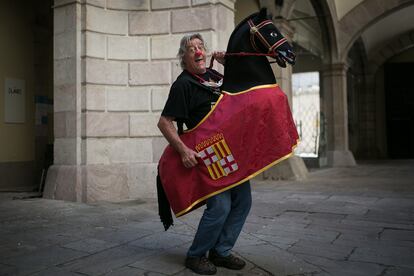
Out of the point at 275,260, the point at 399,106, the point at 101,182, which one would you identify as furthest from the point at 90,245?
the point at 399,106

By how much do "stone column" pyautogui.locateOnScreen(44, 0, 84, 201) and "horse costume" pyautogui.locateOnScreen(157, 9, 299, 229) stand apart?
3.48m

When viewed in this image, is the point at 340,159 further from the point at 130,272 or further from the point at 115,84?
the point at 130,272

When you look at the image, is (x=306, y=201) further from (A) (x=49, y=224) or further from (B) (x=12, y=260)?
(B) (x=12, y=260)

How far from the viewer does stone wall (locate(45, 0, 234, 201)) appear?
232 inches

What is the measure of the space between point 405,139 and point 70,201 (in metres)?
16.9

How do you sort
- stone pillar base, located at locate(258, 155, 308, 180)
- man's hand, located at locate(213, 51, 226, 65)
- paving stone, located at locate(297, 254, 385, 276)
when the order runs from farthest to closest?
1. stone pillar base, located at locate(258, 155, 308, 180)
2. man's hand, located at locate(213, 51, 226, 65)
3. paving stone, located at locate(297, 254, 385, 276)

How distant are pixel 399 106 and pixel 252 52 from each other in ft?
60.6

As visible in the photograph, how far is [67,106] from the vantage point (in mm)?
5984

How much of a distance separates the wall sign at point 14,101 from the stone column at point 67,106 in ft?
6.46

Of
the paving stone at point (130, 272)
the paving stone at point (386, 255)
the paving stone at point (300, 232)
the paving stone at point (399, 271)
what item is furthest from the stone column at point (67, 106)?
the paving stone at point (399, 271)

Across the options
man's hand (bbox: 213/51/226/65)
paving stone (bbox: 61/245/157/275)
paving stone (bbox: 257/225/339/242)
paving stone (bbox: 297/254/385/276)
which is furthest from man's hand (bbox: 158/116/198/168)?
paving stone (bbox: 257/225/339/242)

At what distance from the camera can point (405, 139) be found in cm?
1897

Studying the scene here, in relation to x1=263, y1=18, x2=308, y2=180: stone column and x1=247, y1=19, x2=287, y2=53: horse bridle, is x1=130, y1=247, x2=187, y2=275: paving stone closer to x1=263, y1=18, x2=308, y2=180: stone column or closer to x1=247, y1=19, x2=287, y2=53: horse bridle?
x1=247, y1=19, x2=287, y2=53: horse bridle

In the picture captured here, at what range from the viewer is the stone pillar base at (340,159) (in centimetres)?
1355
